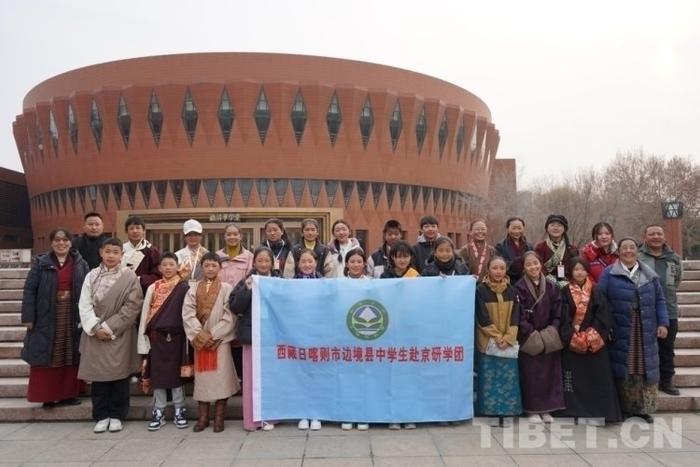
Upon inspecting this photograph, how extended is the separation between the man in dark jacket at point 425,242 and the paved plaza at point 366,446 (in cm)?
179

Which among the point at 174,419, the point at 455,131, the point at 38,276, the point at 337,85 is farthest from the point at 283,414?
the point at 455,131

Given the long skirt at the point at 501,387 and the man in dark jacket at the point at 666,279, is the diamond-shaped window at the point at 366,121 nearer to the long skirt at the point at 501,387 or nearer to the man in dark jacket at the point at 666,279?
the man in dark jacket at the point at 666,279

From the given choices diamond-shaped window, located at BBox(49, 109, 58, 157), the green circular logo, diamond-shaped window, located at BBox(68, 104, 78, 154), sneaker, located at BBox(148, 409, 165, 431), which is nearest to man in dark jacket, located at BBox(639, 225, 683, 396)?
the green circular logo

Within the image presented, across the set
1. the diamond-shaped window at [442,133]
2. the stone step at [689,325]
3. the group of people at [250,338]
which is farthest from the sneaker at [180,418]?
the diamond-shaped window at [442,133]

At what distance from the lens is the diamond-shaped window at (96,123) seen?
113 feet

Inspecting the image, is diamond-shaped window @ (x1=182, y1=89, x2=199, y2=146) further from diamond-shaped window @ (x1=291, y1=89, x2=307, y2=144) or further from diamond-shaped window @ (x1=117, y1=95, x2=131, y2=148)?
diamond-shaped window @ (x1=291, y1=89, x2=307, y2=144)

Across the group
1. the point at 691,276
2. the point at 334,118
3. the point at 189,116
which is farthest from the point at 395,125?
the point at 691,276

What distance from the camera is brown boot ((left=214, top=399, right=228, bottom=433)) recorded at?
4969mm

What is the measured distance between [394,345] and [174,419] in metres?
2.37

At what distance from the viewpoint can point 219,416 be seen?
5000mm

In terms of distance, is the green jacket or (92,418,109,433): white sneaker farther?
the green jacket

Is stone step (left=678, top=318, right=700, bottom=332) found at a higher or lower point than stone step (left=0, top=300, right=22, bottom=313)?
lower

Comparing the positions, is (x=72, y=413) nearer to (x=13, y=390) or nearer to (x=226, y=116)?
(x=13, y=390)

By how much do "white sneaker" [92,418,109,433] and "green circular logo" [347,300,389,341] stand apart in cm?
257
